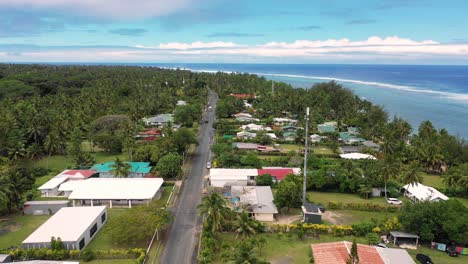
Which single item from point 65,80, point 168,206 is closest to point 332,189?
point 168,206

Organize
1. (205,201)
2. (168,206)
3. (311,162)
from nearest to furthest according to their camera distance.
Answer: (205,201) → (168,206) → (311,162)

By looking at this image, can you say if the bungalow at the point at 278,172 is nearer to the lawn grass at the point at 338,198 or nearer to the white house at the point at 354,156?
the lawn grass at the point at 338,198

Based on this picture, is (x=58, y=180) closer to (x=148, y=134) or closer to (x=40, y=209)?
(x=40, y=209)

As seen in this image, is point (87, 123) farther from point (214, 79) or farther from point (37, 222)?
point (214, 79)

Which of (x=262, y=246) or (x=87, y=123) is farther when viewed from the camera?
(x=87, y=123)

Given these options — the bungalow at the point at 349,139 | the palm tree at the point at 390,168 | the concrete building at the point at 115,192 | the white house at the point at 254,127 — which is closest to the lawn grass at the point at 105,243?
the concrete building at the point at 115,192

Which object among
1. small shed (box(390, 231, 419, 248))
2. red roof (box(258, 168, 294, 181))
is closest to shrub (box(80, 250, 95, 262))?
red roof (box(258, 168, 294, 181))
